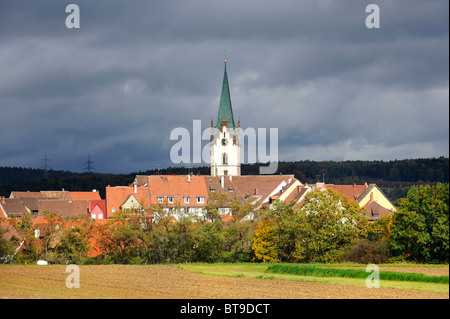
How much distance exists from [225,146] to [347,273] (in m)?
104

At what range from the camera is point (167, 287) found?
42875 millimetres

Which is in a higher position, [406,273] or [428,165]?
[428,165]

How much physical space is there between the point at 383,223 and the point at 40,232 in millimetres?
34597

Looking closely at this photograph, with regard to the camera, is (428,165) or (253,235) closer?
(253,235)

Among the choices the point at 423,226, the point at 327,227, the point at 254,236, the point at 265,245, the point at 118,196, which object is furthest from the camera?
the point at 118,196

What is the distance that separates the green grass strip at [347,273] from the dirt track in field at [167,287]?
4.71m

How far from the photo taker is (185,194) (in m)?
122

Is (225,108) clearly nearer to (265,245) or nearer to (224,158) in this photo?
(224,158)

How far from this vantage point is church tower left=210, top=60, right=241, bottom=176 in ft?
499

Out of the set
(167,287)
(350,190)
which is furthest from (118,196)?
(167,287)

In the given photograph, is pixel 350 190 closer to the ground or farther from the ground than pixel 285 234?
farther from the ground

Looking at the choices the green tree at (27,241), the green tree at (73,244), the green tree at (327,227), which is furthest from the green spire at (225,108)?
the green tree at (327,227)

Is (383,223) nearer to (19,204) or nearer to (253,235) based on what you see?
(253,235)
